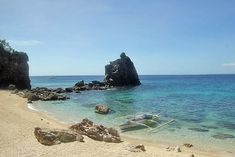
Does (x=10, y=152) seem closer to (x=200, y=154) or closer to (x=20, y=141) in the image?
(x=20, y=141)

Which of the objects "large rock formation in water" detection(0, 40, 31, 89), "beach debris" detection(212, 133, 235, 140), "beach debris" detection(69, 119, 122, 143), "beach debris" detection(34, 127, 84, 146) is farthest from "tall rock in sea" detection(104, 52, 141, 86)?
"beach debris" detection(34, 127, 84, 146)

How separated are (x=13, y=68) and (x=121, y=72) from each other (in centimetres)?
3641

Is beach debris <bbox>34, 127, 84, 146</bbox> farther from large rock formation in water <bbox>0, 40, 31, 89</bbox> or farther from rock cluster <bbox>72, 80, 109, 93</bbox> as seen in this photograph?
large rock formation in water <bbox>0, 40, 31, 89</bbox>

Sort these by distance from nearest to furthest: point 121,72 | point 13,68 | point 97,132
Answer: point 97,132 → point 13,68 → point 121,72

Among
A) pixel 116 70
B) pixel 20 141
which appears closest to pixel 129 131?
pixel 20 141

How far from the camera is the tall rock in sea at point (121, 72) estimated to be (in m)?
102

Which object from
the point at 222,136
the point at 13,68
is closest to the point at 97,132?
the point at 222,136

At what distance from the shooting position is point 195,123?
29.8 meters

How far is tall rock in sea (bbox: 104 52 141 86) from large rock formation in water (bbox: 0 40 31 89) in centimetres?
2872

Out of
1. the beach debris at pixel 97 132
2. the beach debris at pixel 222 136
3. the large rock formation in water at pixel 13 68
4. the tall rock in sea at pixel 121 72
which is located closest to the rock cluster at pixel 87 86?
the tall rock in sea at pixel 121 72

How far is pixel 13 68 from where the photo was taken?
3135 inches

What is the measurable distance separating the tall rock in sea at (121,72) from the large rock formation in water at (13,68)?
28725 mm

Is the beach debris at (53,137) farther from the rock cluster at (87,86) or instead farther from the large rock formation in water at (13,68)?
the large rock formation in water at (13,68)

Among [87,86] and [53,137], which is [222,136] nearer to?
[53,137]
